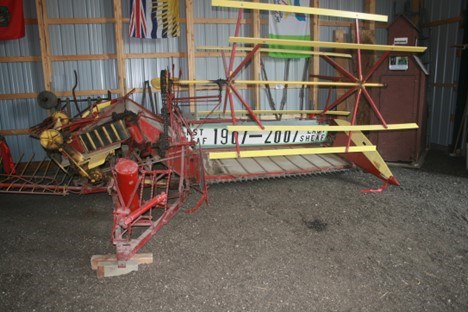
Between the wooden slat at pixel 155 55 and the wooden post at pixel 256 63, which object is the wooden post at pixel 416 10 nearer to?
the wooden post at pixel 256 63

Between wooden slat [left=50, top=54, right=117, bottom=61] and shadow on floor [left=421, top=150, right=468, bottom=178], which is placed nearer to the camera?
shadow on floor [left=421, top=150, right=468, bottom=178]

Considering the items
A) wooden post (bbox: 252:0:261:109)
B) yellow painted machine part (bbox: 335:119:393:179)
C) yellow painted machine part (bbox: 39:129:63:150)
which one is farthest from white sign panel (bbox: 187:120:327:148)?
wooden post (bbox: 252:0:261:109)

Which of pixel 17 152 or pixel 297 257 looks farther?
pixel 17 152

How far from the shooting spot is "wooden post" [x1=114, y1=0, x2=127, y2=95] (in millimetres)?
7699

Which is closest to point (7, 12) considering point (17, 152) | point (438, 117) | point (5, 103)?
point (5, 103)

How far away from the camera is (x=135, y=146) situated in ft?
18.2

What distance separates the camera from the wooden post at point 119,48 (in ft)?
25.3

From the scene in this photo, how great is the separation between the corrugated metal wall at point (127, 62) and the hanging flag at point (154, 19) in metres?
0.30

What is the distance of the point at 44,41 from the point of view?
7.57 metres

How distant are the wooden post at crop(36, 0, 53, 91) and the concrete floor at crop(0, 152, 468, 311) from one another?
8.71 ft

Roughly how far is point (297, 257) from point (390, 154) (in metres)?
4.59

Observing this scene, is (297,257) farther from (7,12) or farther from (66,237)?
(7,12)

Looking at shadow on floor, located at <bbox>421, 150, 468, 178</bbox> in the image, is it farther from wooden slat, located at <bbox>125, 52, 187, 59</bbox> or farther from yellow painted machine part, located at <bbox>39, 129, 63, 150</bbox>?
yellow painted machine part, located at <bbox>39, 129, 63, 150</bbox>

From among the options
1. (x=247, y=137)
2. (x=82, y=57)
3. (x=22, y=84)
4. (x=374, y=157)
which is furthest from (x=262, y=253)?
(x=22, y=84)
